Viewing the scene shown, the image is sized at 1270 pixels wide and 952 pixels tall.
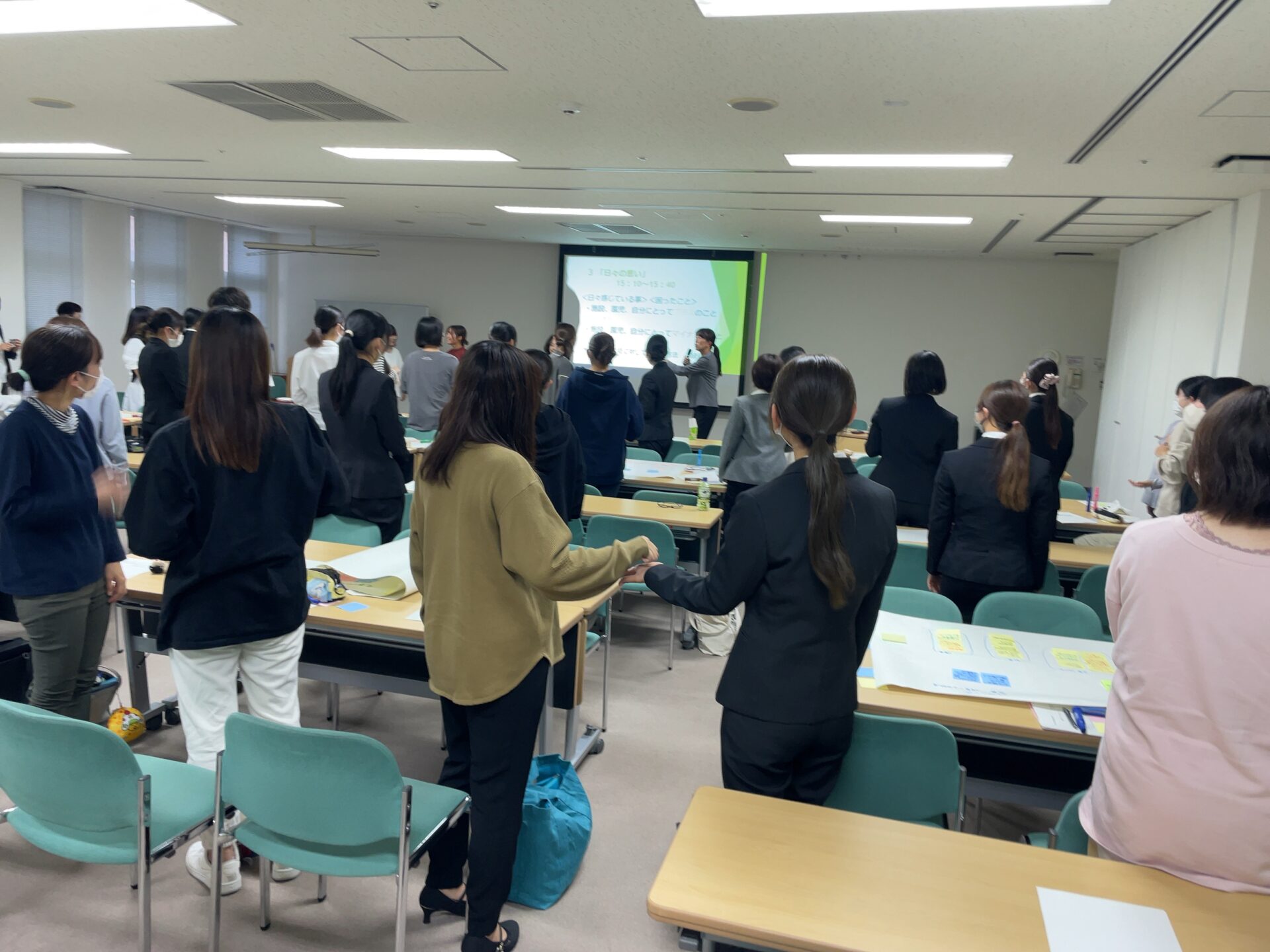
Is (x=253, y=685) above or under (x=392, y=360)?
→ under

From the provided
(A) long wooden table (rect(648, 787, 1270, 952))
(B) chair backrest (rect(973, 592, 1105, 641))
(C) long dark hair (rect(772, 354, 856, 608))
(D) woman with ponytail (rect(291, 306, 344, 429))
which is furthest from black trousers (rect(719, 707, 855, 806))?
(D) woman with ponytail (rect(291, 306, 344, 429))

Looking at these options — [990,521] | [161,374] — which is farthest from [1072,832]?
[161,374]

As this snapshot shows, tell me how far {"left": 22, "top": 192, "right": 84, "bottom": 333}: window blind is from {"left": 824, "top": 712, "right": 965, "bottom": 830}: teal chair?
10.3 metres

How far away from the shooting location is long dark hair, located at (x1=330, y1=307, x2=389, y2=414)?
4121mm

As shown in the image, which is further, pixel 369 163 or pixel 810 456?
pixel 369 163

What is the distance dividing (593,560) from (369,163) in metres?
5.54

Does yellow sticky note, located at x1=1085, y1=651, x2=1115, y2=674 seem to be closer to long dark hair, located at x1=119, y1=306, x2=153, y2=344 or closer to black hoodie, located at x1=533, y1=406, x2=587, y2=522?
black hoodie, located at x1=533, y1=406, x2=587, y2=522

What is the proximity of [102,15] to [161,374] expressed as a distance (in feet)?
9.22

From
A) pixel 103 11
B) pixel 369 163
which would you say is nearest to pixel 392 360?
pixel 369 163

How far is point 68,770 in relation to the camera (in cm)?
199

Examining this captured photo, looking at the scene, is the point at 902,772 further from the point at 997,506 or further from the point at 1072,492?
the point at 1072,492

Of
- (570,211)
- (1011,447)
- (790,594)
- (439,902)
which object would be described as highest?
(570,211)

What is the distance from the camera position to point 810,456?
1916mm

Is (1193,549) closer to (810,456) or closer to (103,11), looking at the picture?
(810,456)
